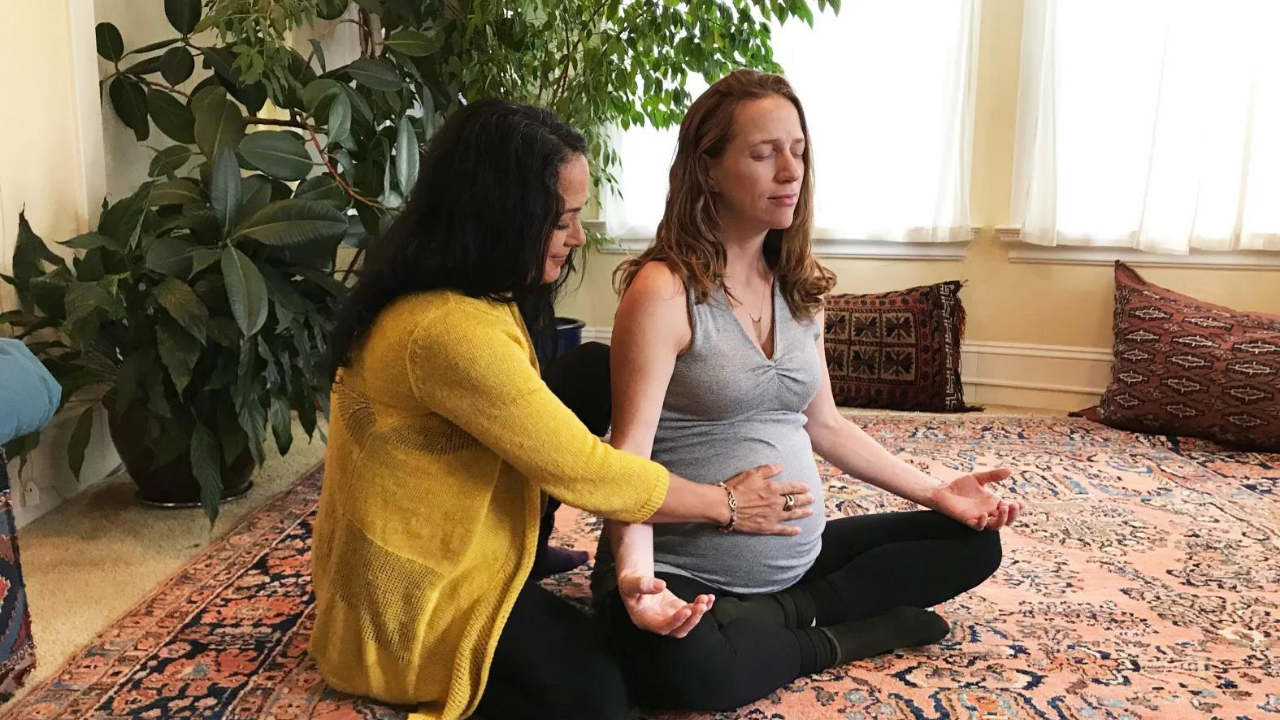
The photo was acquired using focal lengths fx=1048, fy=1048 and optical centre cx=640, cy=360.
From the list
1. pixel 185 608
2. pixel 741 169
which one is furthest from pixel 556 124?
pixel 185 608

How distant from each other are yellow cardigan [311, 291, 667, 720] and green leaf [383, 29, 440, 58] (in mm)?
1521

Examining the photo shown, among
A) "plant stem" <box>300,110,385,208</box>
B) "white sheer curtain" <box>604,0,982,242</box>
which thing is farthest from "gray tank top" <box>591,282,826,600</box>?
"white sheer curtain" <box>604,0,982,242</box>

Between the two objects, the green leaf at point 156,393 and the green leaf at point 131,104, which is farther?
the green leaf at point 131,104

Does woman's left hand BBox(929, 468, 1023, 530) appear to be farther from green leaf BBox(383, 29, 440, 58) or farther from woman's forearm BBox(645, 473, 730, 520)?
green leaf BBox(383, 29, 440, 58)

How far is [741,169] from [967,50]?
7.83ft

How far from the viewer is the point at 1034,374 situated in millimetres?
3723

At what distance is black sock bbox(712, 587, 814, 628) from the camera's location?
149cm

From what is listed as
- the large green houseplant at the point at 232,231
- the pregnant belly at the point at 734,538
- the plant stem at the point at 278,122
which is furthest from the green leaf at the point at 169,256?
the pregnant belly at the point at 734,538

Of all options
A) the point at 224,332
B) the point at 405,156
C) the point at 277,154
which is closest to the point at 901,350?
the point at 405,156

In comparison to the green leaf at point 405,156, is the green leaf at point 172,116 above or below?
above

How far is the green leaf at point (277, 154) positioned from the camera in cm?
224

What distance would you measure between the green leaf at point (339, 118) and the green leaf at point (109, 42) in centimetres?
59

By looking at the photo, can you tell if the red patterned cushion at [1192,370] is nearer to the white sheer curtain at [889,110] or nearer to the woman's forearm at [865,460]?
the white sheer curtain at [889,110]

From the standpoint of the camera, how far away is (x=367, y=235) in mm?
2502
